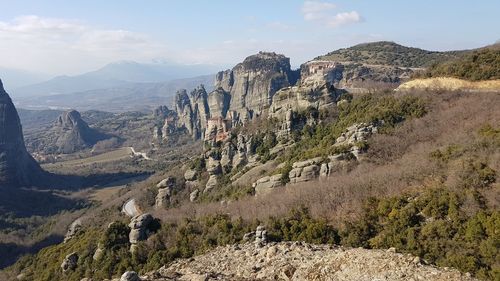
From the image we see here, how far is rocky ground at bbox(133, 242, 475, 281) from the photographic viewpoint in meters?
15.9

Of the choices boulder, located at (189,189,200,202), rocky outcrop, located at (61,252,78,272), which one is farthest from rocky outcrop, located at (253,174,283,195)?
rocky outcrop, located at (61,252,78,272)

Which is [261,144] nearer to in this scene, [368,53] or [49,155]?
[368,53]

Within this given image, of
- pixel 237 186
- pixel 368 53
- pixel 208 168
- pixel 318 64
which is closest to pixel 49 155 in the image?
pixel 318 64

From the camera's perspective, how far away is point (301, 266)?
1748 centimetres

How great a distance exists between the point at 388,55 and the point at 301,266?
273 ft

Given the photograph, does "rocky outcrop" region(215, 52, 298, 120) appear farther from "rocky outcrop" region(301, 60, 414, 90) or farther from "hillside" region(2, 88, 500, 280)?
"hillside" region(2, 88, 500, 280)

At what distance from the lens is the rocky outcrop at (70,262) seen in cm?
2814

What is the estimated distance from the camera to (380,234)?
771 inches

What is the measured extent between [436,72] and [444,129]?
1242 cm

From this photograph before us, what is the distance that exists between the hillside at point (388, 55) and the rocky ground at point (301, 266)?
7105cm

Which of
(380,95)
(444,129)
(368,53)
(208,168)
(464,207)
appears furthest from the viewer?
(368,53)

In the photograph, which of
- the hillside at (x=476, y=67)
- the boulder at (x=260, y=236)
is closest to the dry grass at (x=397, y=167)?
the hillside at (x=476, y=67)

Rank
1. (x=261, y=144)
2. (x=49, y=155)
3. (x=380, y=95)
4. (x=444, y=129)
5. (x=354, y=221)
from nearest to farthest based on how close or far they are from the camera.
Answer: (x=354, y=221), (x=444, y=129), (x=380, y=95), (x=261, y=144), (x=49, y=155)

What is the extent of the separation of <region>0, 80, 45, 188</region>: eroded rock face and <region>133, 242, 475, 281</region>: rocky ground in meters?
97.8
